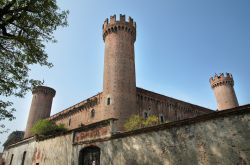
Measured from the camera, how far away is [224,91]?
38250 millimetres

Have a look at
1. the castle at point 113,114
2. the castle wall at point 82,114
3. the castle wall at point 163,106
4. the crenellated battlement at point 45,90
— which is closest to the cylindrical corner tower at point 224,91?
the castle at point 113,114

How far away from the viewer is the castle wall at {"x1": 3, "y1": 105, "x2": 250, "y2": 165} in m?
7.28

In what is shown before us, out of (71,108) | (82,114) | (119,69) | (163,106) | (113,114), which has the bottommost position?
(113,114)

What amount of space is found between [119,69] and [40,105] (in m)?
24.0

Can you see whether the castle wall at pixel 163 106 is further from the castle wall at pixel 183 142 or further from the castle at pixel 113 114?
the castle wall at pixel 183 142

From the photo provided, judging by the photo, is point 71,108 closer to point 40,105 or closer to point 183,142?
point 40,105

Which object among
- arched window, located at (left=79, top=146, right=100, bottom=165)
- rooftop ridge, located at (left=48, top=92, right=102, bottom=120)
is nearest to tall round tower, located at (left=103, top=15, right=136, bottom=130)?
rooftop ridge, located at (left=48, top=92, right=102, bottom=120)

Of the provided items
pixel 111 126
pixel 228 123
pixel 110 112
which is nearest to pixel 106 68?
pixel 110 112

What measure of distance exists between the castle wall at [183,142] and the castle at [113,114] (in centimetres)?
4

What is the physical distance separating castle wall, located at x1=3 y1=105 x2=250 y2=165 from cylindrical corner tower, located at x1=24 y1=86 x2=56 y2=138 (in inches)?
1167

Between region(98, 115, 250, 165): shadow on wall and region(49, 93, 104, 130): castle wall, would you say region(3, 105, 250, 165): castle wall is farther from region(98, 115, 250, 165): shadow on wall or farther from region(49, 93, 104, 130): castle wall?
region(49, 93, 104, 130): castle wall

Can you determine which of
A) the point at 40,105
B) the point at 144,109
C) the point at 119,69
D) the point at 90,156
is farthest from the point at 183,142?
the point at 40,105

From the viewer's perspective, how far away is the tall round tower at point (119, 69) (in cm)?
2311

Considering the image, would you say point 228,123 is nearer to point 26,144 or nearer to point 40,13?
point 40,13
